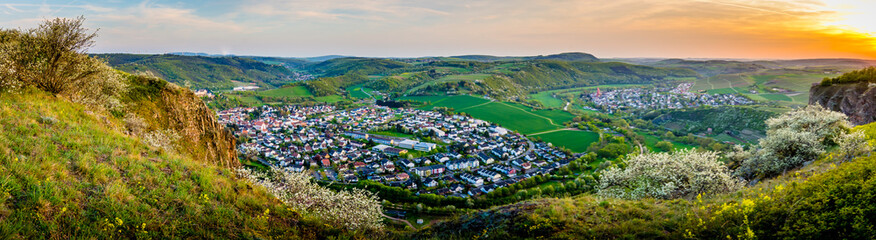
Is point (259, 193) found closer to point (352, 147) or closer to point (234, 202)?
point (234, 202)

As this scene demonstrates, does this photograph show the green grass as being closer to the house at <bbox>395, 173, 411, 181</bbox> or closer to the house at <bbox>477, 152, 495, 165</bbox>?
the house at <bbox>477, 152, 495, 165</bbox>

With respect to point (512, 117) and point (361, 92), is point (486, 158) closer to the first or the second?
point (512, 117)

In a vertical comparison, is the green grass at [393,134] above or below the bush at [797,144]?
below

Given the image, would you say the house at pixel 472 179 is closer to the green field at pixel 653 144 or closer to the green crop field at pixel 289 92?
the green field at pixel 653 144

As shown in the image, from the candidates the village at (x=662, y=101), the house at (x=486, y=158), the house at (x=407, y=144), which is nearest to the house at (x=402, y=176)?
the house at (x=486, y=158)

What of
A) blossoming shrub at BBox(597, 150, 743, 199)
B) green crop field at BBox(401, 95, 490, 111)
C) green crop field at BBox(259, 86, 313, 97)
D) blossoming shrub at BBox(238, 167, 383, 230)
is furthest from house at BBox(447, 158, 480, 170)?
green crop field at BBox(259, 86, 313, 97)

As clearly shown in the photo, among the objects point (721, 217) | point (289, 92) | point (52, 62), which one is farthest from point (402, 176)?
point (289, 92)
